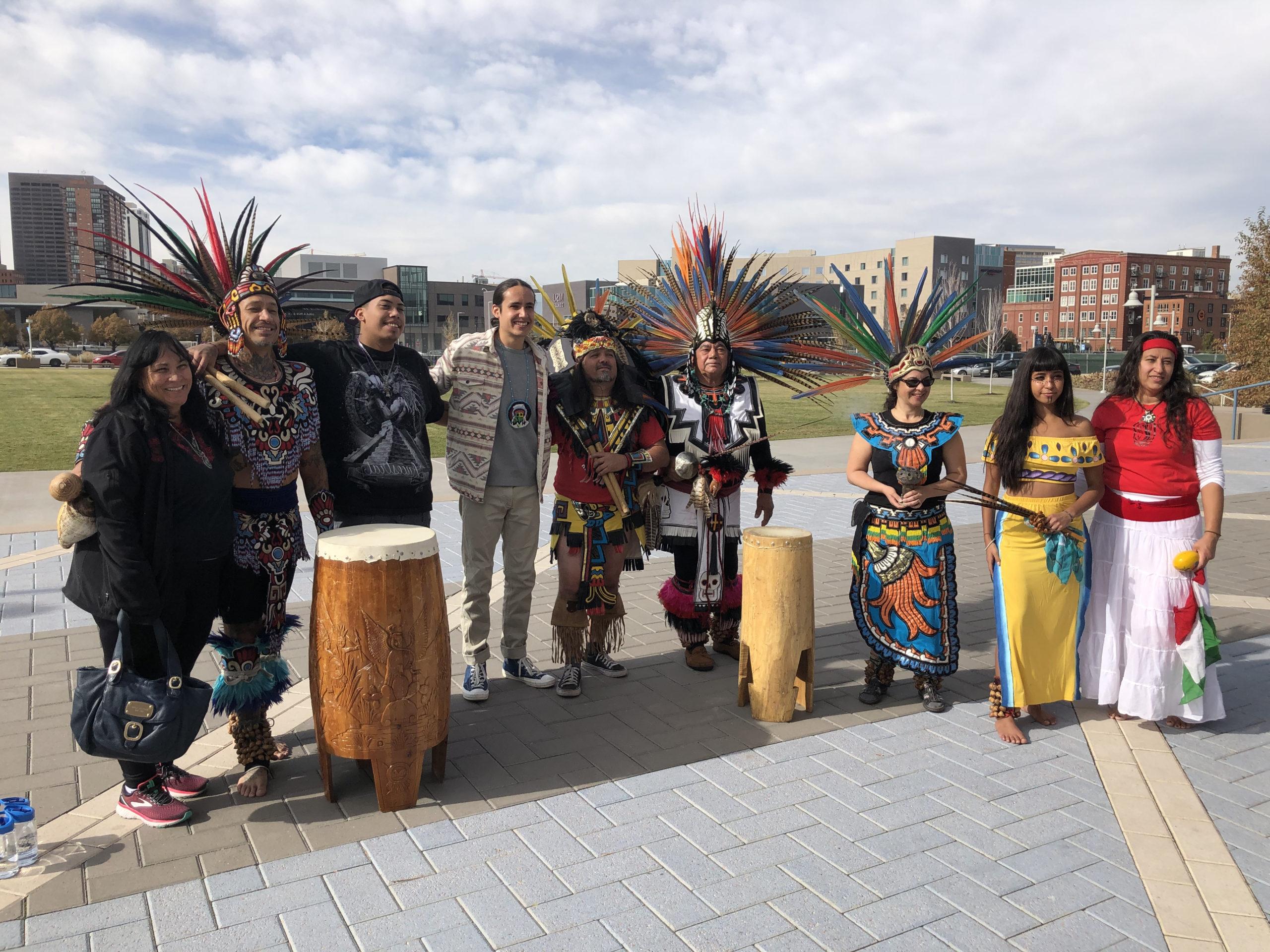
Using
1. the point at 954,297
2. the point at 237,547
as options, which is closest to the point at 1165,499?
the point at 954,297

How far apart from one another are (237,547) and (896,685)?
340cm

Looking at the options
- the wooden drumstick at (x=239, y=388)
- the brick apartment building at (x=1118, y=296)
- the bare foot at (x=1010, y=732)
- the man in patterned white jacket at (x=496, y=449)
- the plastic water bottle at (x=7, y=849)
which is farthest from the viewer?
the brick apartment building at (x=1118, y=296)

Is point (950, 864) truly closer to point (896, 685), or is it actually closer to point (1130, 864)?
point (1130, 864)

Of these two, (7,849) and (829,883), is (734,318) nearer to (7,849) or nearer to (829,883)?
(829,883)

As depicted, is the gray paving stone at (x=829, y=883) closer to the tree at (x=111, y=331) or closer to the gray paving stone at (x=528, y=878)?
the gray paving stone at (x=528, y=878)

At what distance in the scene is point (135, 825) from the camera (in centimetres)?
320

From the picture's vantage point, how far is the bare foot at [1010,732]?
3.98m

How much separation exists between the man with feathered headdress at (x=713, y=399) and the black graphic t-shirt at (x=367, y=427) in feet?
4.74

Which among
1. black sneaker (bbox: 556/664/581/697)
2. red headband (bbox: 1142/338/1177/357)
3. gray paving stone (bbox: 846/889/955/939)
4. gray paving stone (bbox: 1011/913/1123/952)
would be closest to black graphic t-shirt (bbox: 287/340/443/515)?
black sneaker (bbox: 556/664/581/697)

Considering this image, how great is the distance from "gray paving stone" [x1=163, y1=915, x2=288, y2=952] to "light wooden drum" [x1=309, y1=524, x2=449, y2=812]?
0.73 meters

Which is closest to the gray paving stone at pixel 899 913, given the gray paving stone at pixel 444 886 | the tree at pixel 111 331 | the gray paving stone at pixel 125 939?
the gray paving stone at pixel 444 886

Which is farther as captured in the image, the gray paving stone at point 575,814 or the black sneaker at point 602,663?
the black sneaker at point 602,663

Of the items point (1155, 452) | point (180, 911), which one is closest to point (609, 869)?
point (180, 911)

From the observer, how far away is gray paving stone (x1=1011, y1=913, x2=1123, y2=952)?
2549 millimetres
